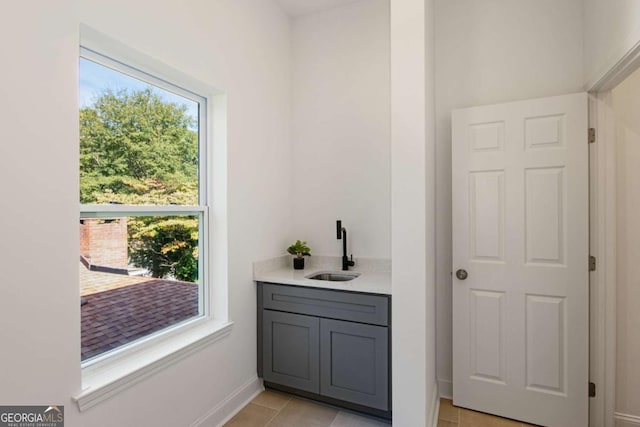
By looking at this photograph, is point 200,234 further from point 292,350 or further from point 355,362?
point 355,362

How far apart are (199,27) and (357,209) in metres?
1.76

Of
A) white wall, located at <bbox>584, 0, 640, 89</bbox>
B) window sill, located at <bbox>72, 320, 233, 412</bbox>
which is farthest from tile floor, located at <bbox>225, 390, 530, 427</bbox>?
white wall, located at <bbox>584, 0, 640, 89</bbox>

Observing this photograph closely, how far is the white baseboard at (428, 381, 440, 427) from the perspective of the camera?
2008mm

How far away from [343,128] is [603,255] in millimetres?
2047

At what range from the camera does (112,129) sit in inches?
64.6

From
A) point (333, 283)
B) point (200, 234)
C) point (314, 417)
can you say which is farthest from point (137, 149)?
point (314, 417)

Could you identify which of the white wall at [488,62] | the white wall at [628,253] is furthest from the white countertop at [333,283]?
the white wall at [628,253]

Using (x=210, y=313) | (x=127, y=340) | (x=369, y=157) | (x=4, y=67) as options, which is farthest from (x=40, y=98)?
(x=369, y=157)

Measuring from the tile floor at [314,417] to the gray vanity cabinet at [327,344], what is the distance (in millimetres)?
67

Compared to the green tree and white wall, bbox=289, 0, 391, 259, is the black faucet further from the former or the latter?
the green tree

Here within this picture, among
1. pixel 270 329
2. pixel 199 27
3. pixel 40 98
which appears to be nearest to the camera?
pixel 40 98

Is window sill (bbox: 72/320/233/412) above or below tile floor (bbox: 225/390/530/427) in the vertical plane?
above

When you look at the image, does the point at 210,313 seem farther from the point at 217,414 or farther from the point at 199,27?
the point at 199,27

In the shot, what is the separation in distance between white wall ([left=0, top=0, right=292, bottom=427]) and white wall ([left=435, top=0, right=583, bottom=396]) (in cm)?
152
